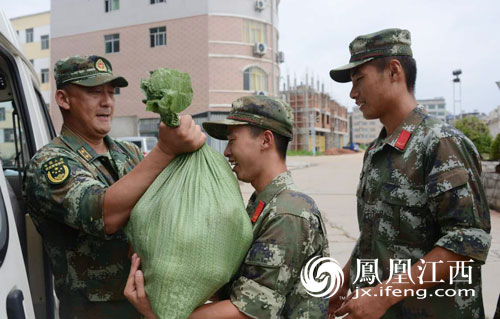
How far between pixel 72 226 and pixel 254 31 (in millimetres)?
25952

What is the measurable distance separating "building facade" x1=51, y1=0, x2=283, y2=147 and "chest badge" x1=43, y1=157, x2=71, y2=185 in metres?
22.6

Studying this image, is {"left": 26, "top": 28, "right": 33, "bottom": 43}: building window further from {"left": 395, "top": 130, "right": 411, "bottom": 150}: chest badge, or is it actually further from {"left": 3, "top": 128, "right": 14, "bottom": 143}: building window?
{"left": 395, "top": 130, "right": 411, "bottom": 150}: chest badge

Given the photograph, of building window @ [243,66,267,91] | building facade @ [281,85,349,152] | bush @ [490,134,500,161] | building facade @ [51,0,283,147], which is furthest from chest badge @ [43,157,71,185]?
building facade @ [281,85,349,152]

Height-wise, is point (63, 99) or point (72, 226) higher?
point (63, 99)

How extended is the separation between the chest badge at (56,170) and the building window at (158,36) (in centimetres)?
2567

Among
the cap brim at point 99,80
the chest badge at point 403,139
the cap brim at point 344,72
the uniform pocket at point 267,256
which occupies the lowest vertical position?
the uniform pocket at point 267,256

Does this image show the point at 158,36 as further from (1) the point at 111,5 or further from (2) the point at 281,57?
(2) the point at 281,57

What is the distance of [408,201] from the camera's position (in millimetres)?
1803

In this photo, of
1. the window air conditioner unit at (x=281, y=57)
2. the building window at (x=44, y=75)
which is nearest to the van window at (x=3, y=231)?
the window air conditioner unit at (x=281, y=57)

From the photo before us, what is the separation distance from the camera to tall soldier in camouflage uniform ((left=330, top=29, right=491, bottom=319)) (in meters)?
1.65

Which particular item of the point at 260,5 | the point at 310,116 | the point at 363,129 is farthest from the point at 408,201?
the point at 363,129

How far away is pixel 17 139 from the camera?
2840mm

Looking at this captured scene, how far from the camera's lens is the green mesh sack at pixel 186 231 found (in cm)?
122

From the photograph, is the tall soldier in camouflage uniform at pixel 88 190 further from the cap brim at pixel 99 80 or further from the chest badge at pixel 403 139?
the chest badge at pixel 403 139
